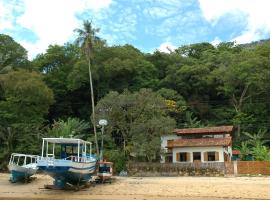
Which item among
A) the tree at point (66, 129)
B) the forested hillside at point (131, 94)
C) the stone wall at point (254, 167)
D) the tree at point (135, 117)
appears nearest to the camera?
the stone wall at point (254, 167)

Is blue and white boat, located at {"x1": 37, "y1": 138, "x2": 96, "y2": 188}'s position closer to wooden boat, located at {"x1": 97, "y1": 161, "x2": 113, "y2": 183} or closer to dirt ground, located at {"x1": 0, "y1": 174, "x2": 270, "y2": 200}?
dirt ground, located at {"x1": 0, "y1": 174, "x2": 270, "y2": 200}

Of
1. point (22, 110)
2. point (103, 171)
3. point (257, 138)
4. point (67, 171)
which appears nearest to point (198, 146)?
point (257, 138)

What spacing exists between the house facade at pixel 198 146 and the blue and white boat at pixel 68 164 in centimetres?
1389

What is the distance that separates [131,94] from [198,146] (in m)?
9.00

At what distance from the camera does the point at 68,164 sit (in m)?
25.6

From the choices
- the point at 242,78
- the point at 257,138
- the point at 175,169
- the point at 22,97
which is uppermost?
the point at 242,78

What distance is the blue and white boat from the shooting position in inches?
1004

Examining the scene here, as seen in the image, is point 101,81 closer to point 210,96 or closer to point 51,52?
point 51,52

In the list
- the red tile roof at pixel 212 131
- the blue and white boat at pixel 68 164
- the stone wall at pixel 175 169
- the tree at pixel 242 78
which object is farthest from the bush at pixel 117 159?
the tree at pixel 242 78

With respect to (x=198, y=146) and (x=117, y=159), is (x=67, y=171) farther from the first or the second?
(x=198, y=146)

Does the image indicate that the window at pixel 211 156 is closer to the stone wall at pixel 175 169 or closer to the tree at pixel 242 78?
the stone wall at pixel 175 169

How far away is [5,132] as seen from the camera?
146ft

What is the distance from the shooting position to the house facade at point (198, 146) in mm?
43219

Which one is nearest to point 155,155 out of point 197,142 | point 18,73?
point 197,142
